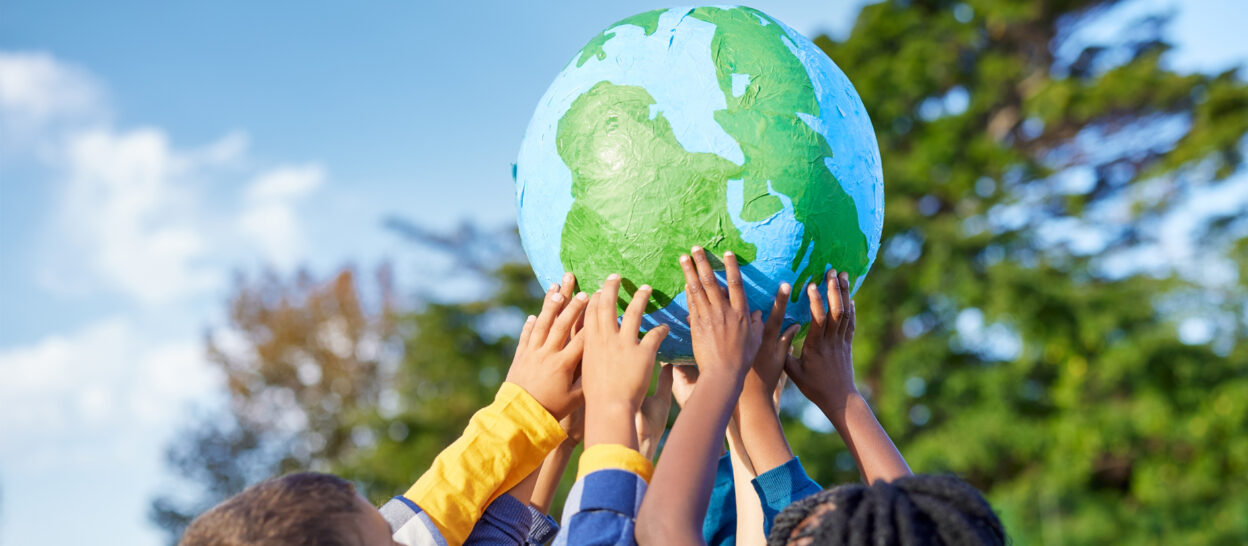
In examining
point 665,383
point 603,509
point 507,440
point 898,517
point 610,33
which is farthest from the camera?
point 665,383

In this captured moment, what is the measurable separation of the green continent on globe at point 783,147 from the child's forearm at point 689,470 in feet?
1.66

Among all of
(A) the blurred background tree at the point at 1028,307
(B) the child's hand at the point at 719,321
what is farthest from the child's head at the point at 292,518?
(A) the blurred background tree at the point at 1028,307

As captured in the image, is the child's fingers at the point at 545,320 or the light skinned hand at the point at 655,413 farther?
the light skinned hand at the point at 655,413

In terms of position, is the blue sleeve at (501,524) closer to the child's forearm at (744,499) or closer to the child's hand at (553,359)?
the child's hand at (553,359)

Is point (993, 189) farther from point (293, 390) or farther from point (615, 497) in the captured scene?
point (293, 390)

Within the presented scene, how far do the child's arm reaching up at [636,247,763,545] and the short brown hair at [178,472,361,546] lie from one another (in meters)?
0.61

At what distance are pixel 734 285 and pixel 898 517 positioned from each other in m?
0.70

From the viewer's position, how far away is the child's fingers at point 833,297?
8.12 ft

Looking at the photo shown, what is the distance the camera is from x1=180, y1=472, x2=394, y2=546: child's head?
1823mm

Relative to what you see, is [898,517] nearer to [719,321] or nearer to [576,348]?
[719,321]

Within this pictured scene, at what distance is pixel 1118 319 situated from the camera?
47.1ft

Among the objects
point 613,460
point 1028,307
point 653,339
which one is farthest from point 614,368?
point 1028,307

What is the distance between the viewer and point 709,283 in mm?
2271

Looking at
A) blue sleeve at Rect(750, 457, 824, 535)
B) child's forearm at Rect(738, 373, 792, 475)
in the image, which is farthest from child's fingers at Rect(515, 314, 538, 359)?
blue sleeve at Rect(750, 457, 824, 535)
